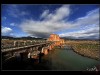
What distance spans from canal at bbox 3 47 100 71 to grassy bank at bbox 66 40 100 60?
0.13 metres

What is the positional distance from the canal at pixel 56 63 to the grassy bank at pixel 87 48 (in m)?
0.13

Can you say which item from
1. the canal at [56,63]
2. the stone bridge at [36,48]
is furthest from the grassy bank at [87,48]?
the stone bridge at [36,48]

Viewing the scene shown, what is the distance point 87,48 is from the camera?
4.97 metres

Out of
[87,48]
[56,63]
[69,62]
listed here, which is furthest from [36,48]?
[87,48]

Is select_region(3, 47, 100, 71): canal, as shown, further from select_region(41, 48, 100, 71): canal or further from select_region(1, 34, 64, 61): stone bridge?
select_region(1, 34, 64, 61): stone bridge

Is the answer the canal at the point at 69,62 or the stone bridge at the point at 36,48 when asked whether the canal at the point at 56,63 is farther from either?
the stone bridge at the point at 36,48

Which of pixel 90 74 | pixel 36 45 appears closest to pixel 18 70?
pixel 36 45

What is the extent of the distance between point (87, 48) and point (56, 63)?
972mm

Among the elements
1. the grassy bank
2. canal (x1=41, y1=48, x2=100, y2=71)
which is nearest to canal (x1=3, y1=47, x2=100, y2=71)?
canal (x1=41, y1=48, x2=100, y2=71)

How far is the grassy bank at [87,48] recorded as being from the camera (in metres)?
4.65

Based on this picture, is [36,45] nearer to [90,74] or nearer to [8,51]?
[8,51]

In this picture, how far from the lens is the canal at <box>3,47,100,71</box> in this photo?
15.1 ft

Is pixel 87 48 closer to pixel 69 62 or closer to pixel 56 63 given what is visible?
pixel 69 62

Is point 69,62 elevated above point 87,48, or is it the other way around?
point 87,48
